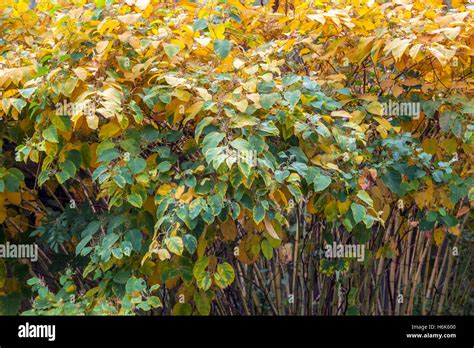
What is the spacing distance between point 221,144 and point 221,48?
1.42 feet

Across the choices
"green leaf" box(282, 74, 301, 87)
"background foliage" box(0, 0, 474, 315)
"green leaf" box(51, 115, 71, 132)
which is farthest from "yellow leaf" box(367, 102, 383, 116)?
"green leaf" box(51, 115, 71, 132)

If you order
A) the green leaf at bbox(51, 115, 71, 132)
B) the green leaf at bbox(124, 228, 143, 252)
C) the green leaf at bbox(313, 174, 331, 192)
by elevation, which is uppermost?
the green leaf at bbox(51, 115, 71, 132)

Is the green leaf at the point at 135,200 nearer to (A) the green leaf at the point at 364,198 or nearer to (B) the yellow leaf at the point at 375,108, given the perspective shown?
(A) the green leaf at the point at 364,198

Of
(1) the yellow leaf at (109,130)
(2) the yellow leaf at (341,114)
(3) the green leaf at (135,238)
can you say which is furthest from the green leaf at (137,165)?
(2) the yellow leaf at (341,114)

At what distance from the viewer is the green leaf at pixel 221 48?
9.66 ft

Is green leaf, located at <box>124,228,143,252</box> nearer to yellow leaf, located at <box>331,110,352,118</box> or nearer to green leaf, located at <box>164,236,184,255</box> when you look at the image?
green leaf, located at <box>164,236,184,255</box>

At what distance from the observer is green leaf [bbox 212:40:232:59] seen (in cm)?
294

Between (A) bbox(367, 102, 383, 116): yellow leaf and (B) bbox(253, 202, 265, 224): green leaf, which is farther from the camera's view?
(A) bbox(367, 102, 383, 116): yellow leaf

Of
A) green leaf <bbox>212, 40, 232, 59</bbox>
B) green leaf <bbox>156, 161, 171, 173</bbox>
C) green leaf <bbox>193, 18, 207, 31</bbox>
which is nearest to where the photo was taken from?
green leaf <bbox>156, 161, 171, 173</bbox>

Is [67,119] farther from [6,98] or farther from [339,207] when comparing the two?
[339,207]

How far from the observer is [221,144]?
2789 mm

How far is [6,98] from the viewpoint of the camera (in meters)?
2.98

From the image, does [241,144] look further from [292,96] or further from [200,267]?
[200,267]
